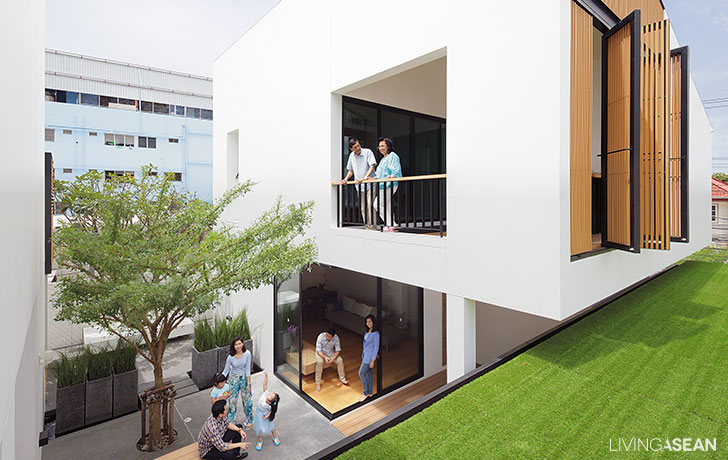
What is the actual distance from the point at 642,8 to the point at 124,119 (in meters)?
21.4

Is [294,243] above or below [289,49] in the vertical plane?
below

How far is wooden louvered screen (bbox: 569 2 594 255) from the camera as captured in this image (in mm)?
3715

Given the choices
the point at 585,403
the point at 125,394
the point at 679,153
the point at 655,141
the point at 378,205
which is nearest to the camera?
the point at 585,403

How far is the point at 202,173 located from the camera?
68.3ft

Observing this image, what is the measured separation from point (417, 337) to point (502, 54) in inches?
216

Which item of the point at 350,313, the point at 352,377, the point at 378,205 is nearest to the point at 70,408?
the point at 352,377

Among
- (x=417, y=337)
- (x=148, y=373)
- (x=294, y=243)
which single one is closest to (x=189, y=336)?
(x=148, y=373)

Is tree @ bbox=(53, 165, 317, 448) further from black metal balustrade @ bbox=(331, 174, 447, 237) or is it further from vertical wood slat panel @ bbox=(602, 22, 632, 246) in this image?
vertical wood slat panel @ bbox=(602, 22, 632, 246)

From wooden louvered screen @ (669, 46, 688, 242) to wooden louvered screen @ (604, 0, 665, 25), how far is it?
93cm

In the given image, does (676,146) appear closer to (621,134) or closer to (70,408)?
(621,134)

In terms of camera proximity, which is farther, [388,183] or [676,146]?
[388,183]

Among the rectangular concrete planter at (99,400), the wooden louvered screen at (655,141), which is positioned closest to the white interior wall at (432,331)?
the wooden louvered screen at (655,141)

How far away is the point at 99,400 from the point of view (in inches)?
279

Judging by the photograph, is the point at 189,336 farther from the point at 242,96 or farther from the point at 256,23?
the point at 256,23
